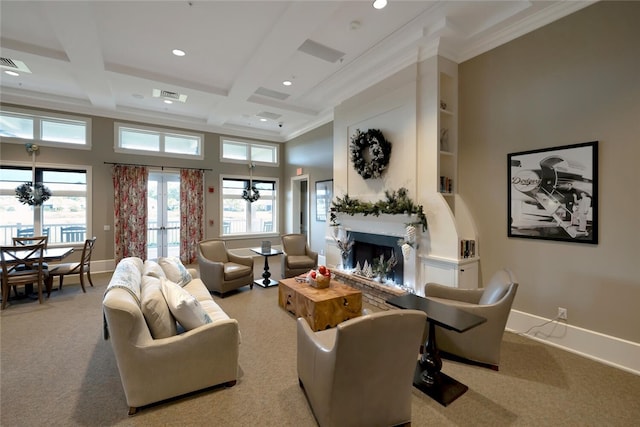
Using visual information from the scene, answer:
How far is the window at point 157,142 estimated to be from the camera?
254 inches

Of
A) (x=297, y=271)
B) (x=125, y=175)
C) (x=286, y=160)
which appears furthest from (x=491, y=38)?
(x=125, y=175)

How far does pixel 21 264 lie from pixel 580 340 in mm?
7279

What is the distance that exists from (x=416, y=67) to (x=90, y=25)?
13.3 ft

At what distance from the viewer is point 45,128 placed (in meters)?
5.71

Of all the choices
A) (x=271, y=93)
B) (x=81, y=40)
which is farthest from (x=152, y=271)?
(x=271, y=93)

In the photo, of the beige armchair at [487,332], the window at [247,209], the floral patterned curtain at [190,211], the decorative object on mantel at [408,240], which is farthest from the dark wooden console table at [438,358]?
the window at [247,209]

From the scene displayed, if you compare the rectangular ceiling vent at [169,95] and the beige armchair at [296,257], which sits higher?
the rectangular ceiling vent at [169,95]

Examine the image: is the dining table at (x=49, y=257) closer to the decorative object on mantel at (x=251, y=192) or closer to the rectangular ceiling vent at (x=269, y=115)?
the decorative object on mantel at (x=251, y=192)

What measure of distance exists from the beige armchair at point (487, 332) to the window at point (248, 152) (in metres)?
6.76

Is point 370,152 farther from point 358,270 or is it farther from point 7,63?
point 7,63

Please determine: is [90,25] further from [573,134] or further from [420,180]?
[573,134]

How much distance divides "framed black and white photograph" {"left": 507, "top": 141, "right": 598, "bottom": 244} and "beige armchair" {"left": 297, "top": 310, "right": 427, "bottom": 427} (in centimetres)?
238

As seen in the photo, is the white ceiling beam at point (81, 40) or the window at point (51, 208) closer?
the white ceiling beam at point (81, 40)

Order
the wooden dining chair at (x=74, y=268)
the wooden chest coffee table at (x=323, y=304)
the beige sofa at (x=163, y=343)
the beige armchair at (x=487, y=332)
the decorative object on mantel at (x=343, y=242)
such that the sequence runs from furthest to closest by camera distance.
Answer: the decorative object on mantel at (x=343, y=242) < the wooden dining chair at (x=74, y=268) < the wooden chest coffee table at (x=323, y=304) < the beige armchair at (x=487, y=332) < the beige sofa at (x=163, y=343)
